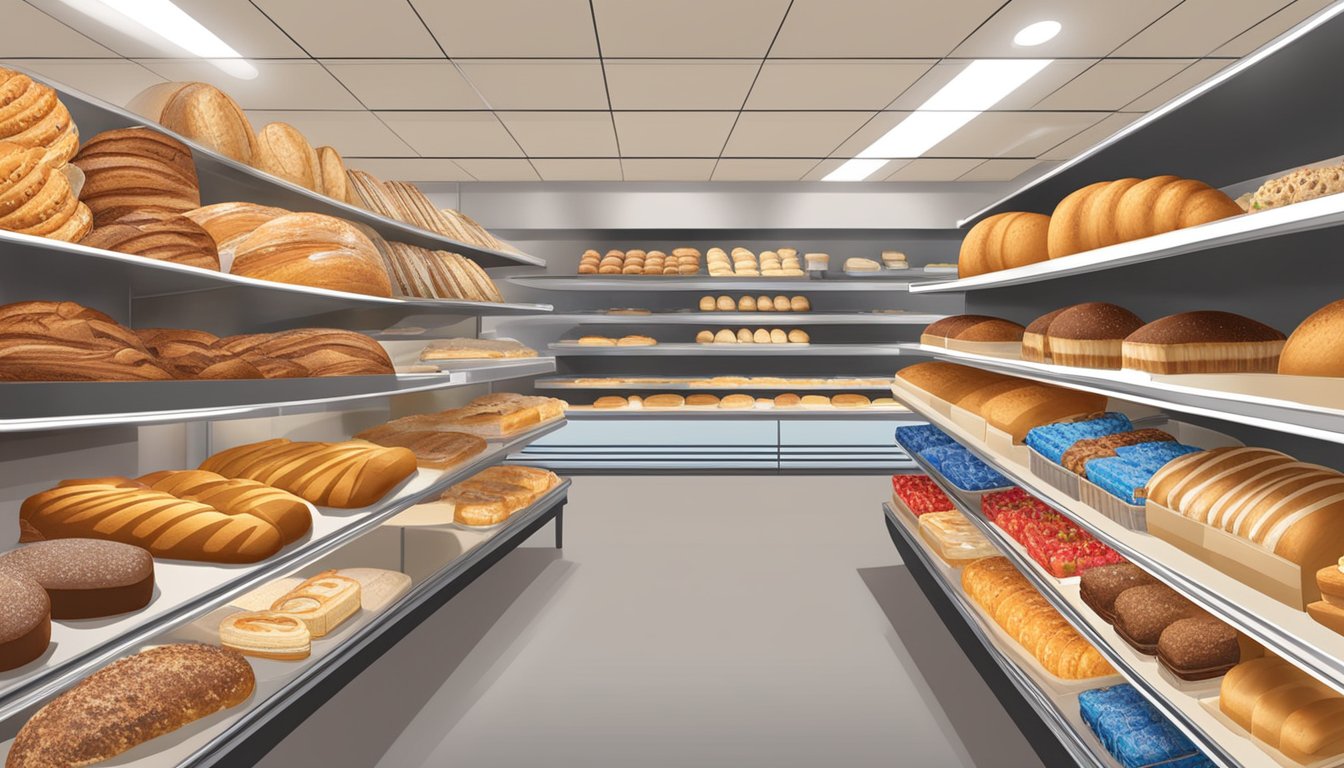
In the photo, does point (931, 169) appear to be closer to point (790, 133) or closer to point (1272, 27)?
point (790, 133)

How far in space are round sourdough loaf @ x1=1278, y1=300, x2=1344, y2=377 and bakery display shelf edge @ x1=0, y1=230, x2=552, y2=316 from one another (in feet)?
6.68

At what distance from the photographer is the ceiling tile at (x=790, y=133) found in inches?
184

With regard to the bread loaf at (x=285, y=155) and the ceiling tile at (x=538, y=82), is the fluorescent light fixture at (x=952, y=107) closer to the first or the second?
the ceiling tile at (x=538, y=82)

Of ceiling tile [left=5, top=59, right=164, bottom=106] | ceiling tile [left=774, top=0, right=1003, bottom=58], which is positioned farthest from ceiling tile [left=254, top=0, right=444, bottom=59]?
ceiling tile [left=774, top=0, right=1003, bottom=58]

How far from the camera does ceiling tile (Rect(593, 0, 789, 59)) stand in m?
3.22

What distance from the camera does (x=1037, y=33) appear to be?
3.47 metres

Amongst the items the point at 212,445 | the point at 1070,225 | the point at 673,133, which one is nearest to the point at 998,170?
the point at 673,133

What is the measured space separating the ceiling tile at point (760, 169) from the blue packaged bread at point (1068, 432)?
4001mm

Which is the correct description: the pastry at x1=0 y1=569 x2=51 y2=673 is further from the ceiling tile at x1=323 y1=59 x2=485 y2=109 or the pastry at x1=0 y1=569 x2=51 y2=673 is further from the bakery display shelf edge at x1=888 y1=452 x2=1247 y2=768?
the ceiling tile at x1=323 y1=59 x2=485 y2=109

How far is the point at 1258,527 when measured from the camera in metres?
1.27

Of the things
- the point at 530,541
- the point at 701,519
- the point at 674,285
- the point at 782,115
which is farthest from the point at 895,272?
the point at 530,541

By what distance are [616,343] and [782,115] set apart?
264 cm

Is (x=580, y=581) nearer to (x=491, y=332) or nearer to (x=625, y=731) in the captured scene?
(x=625, y=731)

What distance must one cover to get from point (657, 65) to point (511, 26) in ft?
2.66
